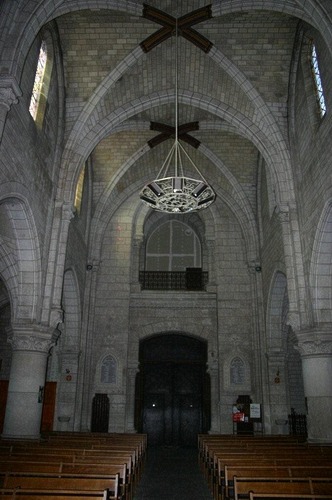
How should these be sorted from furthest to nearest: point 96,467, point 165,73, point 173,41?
point 165,73 < point 173,41 < point 96,467

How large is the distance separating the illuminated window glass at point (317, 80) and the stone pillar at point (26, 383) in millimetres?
8938

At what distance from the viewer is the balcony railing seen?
1812 cm

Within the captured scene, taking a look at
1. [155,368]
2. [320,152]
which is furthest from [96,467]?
[155,368]

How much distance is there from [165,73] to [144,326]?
934 centimetres

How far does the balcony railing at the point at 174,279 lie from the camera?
18.1m

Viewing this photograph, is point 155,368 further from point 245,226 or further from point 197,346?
point 245,226

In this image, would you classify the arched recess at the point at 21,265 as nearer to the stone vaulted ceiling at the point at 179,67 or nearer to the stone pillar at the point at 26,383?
the stone pillar at the point at 26,383

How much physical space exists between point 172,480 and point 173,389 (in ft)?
30.4

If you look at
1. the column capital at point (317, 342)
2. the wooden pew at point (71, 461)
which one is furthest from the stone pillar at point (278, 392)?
the wooden pew at point (71, 461)

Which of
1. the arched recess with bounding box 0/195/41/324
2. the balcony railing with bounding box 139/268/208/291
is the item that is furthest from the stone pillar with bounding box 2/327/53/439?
the balcony railing with bounding box 139/268/208/291

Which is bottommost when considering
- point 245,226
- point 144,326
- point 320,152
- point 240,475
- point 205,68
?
point 240,475

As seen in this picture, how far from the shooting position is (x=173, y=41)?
1275 cm

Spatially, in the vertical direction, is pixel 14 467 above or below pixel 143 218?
below

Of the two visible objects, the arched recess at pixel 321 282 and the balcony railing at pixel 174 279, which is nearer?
the arched recess at pixel 321 282
